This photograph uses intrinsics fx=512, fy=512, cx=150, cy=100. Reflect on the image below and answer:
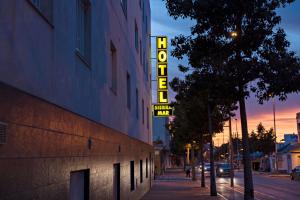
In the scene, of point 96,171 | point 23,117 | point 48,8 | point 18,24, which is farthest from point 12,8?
point 96,171

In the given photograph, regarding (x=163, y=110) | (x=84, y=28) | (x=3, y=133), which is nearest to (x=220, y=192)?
(x=163, y=110)

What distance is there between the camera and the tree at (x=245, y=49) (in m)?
11.9

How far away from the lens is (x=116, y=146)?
1520cm

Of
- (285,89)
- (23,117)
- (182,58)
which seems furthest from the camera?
(182,58)

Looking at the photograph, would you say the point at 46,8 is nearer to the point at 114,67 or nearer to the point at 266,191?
the point at 114,67

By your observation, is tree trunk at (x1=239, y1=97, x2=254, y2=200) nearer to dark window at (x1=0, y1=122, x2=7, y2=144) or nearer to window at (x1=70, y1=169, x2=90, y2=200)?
window at (x1=70, y1=169, x2=90, y2=200)

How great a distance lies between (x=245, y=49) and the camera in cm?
1210

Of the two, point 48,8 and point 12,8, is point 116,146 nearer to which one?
point 48,8

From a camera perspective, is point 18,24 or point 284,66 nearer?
point 18,24

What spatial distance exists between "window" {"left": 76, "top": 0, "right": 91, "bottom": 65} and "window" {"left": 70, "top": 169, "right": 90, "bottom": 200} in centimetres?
235

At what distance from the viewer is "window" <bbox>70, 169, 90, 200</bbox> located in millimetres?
9690

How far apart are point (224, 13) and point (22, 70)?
694cm

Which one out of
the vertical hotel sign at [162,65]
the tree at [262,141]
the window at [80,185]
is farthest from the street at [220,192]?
the tree at [262,141]

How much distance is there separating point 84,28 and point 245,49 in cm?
382
